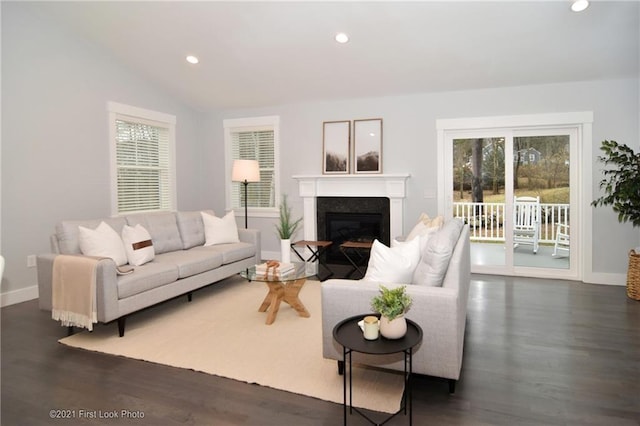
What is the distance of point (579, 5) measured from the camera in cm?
354

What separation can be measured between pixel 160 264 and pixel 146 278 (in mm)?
335

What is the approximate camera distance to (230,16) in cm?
426

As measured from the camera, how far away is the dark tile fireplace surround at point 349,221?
5.89 m

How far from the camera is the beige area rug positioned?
2514 mm

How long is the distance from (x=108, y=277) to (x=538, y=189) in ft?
16.6

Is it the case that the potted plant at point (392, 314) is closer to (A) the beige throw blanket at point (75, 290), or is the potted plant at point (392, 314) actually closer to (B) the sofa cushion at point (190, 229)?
(A) the beige throw blanket at point (75, 290)

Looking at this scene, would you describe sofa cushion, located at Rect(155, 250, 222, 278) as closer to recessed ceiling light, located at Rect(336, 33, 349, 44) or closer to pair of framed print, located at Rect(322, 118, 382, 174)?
pair of framed print, located at Rect(322, 118, 382, 174)

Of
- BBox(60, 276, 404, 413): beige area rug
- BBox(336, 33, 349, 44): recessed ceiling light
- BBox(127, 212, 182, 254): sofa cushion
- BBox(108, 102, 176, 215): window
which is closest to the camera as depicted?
BBox(60, 276, 404, 413): beige area rug

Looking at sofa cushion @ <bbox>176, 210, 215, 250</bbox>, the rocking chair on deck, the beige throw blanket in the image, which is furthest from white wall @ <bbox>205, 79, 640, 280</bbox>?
the beige throw blanket

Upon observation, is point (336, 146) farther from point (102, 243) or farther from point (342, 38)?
point (102, 243)

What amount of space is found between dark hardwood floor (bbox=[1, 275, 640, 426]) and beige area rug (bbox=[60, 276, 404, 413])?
0.12 meters

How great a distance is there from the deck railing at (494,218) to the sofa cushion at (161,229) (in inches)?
146

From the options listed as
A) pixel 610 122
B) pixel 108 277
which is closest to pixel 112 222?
pixel 108 277

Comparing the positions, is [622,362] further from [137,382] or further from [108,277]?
[108,277]
